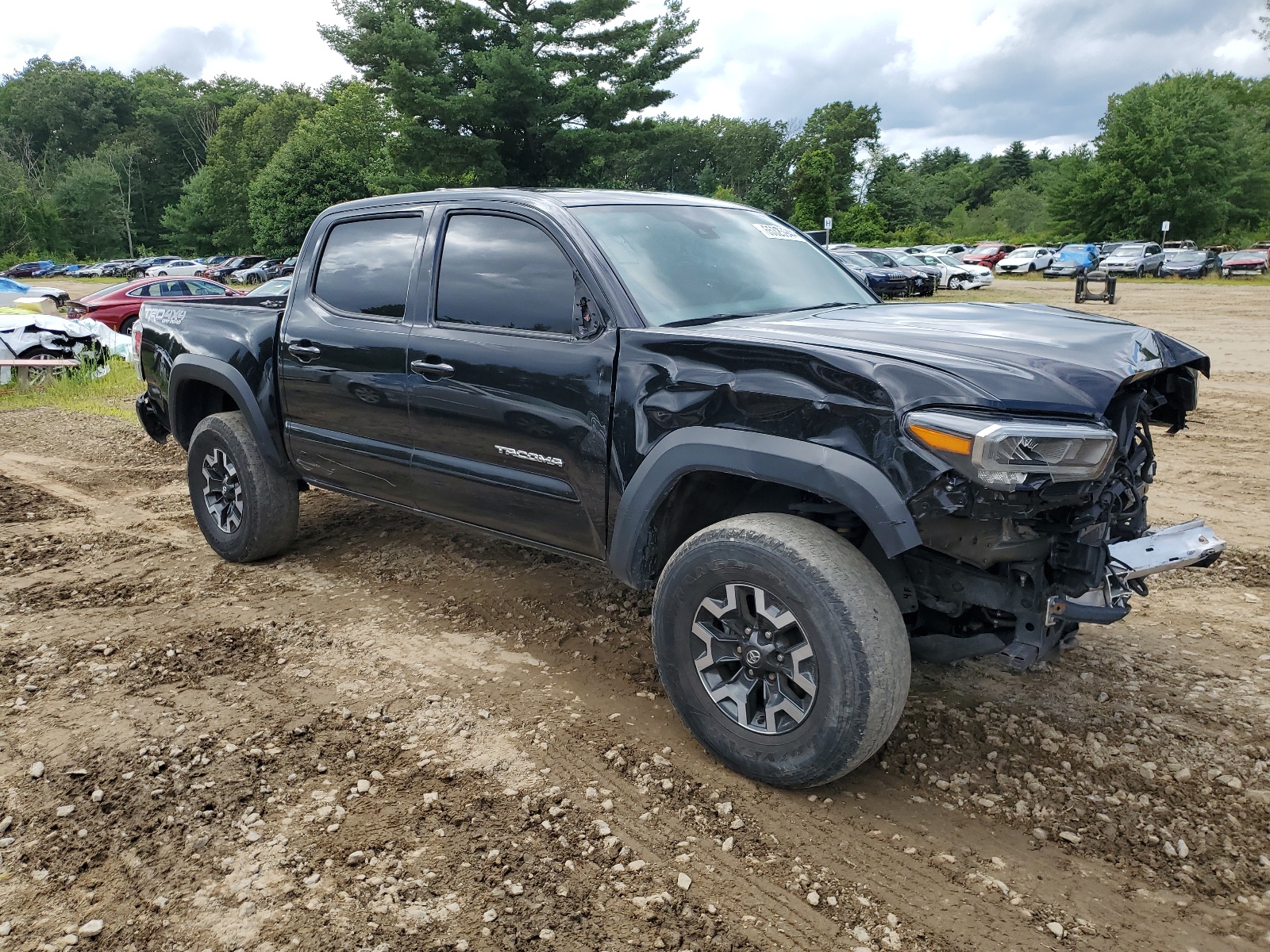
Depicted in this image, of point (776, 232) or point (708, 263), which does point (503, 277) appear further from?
point (776, 232)

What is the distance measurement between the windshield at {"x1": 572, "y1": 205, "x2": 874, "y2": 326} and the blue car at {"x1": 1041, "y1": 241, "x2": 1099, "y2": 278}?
3630 centimetres

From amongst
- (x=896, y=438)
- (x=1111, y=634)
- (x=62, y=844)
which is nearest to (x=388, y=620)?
(x=62, y=844)

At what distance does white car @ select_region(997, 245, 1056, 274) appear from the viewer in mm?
42844

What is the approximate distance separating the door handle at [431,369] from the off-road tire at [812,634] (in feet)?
4.37

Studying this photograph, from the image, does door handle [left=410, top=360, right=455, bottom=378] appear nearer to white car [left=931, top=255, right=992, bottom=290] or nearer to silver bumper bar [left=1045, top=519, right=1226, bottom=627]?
silver bumper bar [left=1045, top=519, right=1226, bottom=627]

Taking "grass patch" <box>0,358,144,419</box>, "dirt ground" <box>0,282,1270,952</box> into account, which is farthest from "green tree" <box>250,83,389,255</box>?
"dirt ground" <box>0,282,1270,952</box>

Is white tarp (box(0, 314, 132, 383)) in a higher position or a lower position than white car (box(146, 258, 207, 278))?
lower

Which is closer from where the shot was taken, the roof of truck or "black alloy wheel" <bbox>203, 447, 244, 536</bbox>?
the roof of truck

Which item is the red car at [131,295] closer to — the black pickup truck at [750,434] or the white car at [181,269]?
the black pickup truck at [750,434]

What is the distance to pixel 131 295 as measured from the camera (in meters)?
21.9

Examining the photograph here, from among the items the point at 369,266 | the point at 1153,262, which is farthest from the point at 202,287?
the point at 1153,262

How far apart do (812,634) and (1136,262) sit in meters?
40.7

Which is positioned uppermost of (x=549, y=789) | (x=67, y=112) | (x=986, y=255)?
(x=67, y=112)

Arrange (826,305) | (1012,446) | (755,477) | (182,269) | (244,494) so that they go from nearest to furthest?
1. (1012,446)
2. (755,477)
3. (826,305)
4. (244,494)
5. (182,269)
